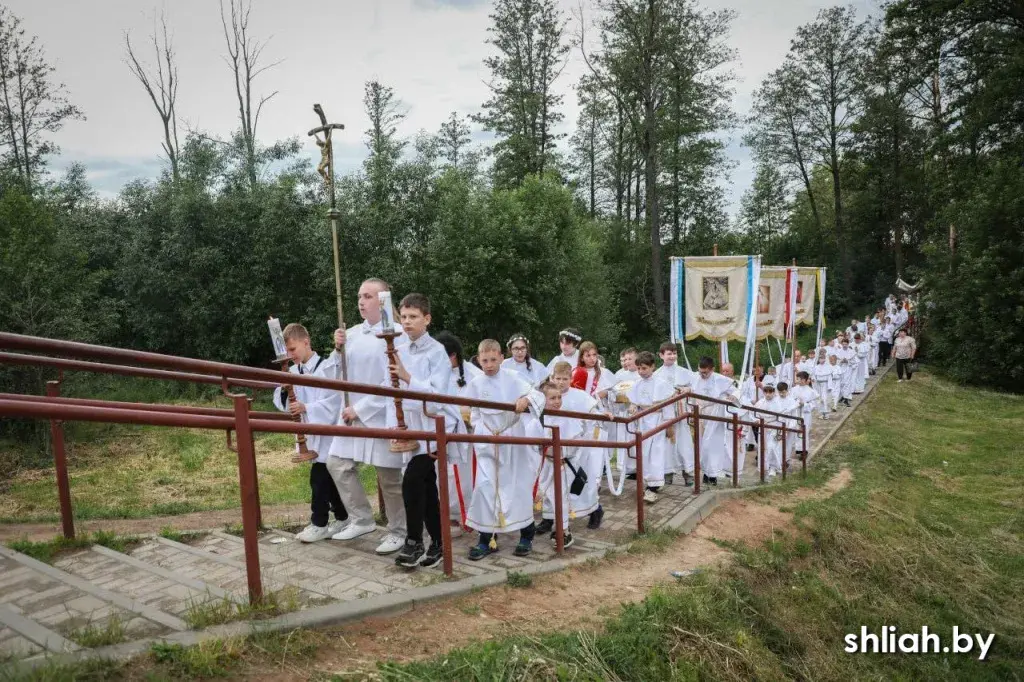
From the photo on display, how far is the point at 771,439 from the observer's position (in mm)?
12633

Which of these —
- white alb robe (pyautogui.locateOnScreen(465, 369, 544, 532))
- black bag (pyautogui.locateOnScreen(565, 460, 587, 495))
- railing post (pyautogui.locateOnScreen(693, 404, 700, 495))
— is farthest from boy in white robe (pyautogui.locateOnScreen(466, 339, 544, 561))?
railing post (pyautogui.locateOnScreen(693, 404, 700, 495))

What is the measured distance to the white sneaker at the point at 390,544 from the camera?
482 cm

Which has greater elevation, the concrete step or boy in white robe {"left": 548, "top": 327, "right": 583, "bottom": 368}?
boy in white robe {"left": 548, "top": 327, "right": 583, "bottom": 368}

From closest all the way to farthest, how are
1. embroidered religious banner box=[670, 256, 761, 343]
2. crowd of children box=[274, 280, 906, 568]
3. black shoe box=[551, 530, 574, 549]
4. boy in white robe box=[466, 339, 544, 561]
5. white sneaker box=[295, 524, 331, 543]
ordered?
crowd of children box=[274, 280, 906, 568]
white sneaker box=[295, 524, 331, 543]
boy in white robe box=[466, 339, 544, 561]
black shoe box=[551, 530, 574, 549]
embroidered religious banner box=[670, 256, 761, 343]

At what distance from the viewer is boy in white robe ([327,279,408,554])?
485 centimetres

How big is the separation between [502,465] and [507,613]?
1455 mm

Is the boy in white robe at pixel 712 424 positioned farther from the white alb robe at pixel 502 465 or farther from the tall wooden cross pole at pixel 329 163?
the tall wooden cross pole at pixel 329 163

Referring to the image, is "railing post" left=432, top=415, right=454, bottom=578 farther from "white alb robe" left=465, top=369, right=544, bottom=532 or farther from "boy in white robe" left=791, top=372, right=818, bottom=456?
"boy in white robe" left=791, top=372, right=818, bottom=456

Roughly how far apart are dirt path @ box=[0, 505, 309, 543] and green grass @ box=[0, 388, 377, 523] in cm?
41

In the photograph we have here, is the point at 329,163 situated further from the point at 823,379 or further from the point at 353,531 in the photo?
A: the point at 823,379

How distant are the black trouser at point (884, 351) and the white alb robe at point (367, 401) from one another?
82.9ft

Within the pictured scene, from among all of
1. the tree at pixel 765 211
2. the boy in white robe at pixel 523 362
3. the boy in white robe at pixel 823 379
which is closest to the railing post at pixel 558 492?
the boy in white robe at pixel 523 362

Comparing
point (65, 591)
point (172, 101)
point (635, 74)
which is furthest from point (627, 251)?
point (65, 591)

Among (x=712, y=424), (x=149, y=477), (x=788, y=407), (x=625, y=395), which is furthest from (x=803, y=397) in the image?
(x=149, y=477)
